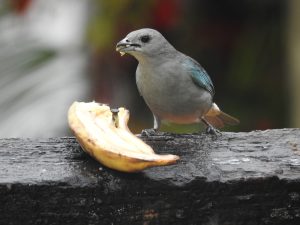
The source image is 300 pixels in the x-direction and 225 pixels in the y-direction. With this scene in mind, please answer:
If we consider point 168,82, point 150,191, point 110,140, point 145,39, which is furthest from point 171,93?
point 150,191

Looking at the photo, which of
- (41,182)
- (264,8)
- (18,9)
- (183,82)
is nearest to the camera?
(41,182)

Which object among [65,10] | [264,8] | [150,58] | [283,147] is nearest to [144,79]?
[150,58]

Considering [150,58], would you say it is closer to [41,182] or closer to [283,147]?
[283,147]

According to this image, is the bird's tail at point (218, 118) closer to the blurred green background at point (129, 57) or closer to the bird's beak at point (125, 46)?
the bird's beak at point (125, 46)

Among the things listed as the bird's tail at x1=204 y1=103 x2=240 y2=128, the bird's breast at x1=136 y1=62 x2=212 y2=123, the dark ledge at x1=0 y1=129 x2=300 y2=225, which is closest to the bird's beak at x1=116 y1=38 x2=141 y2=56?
the bird's breast at x1=136 y1=62 x2=212 y2=123

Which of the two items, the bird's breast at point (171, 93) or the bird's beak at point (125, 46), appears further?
the bird's breast at point (171, 93)

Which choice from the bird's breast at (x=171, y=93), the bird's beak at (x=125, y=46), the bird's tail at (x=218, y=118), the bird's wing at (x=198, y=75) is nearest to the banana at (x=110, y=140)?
the bird's beak at (x=125, y=46)

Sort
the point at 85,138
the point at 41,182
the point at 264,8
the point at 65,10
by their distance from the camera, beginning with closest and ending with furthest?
the point at 41,182 → the point at 85,138 → the point at 264,8 → the point at 65,10
